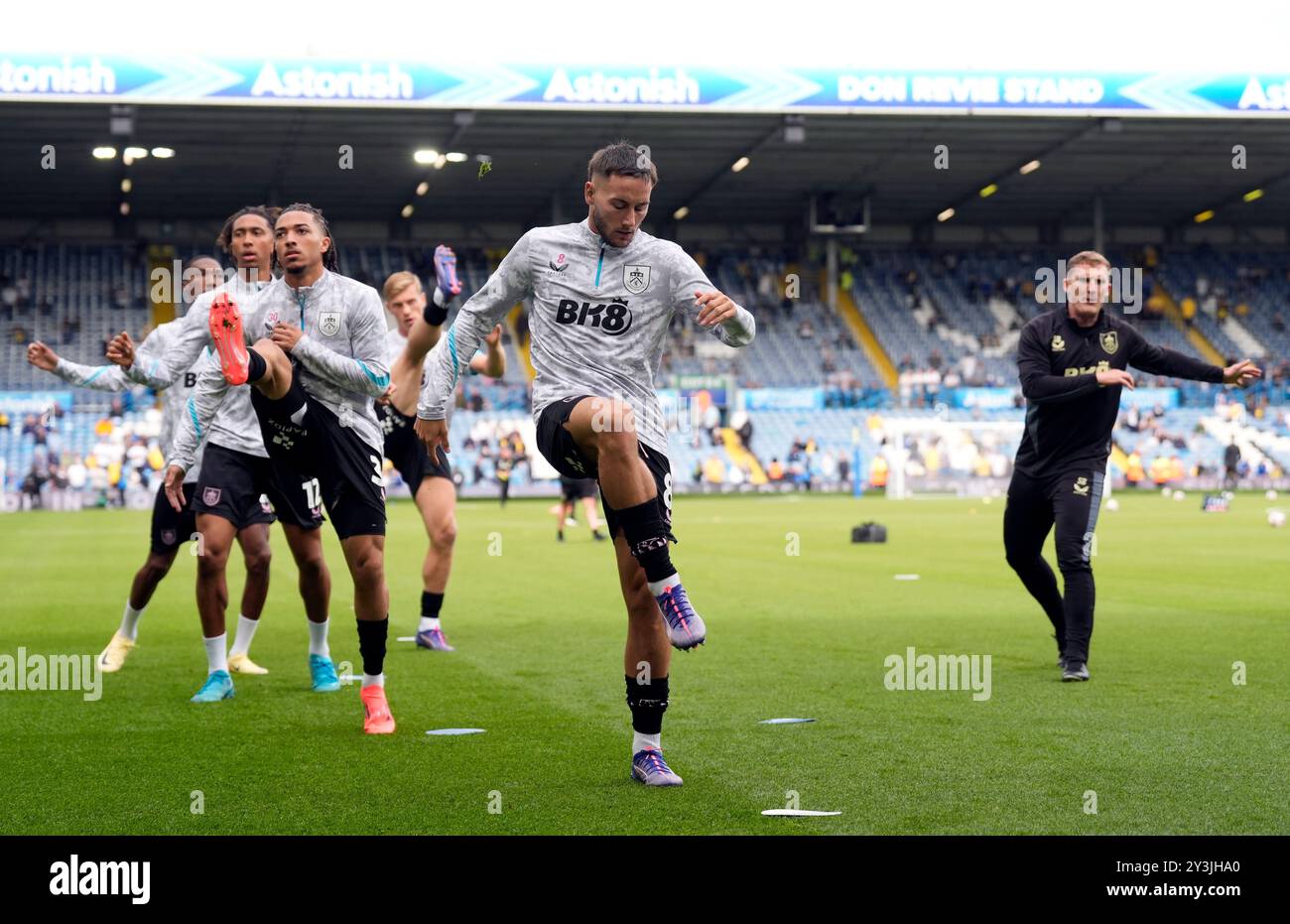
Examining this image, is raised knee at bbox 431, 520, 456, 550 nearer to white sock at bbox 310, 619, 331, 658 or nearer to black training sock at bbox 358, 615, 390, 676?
white sock at bbox 310, 619, 331, 658

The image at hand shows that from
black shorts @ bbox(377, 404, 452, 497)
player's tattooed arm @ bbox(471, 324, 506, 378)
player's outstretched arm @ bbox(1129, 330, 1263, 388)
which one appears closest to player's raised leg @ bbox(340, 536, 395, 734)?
player's tattooed arm @ bbox(471, 324, 506, 378)

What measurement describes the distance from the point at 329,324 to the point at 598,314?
6.16 feet

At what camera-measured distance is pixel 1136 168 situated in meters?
51.3

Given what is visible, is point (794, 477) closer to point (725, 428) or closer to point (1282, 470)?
point (725, 428)

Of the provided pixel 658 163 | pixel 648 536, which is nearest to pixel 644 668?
pixel 648 536

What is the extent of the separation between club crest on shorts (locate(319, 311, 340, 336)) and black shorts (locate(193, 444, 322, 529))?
3.05 ft

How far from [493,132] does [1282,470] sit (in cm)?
2638

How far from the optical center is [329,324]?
705cm

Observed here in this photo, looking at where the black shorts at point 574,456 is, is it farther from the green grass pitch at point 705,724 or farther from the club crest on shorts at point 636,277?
the green grass pitch at point 705,724

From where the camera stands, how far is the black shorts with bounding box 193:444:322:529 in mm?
7688

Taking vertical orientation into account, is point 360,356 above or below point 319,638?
above

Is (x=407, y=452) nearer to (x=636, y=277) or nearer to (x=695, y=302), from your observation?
(x=636, y=277)
